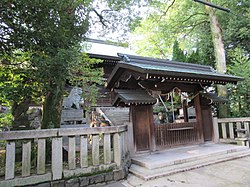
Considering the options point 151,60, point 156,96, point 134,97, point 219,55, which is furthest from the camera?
point 219,55

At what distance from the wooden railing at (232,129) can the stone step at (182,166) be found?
47.5 inches

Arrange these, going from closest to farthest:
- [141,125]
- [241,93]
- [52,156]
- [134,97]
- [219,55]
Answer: [52,156] < [134,97] < [141,125] < [241,93] < [219,55]

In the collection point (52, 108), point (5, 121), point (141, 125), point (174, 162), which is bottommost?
point (174, 162)

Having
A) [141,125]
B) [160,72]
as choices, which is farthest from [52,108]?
[160,72]

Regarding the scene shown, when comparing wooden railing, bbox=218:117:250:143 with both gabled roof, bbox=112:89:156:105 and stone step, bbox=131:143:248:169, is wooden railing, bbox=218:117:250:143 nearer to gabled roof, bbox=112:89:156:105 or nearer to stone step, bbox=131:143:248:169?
stone step, bbox=131:143:248:169

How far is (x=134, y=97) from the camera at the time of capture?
17.1 ft

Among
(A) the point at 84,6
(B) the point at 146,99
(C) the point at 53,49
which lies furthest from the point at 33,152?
(A) the point at 84,6

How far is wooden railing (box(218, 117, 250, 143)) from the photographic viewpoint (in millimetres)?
6688

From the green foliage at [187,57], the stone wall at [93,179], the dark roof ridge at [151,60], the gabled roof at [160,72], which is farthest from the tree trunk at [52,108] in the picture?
the green foliage at [187,57]

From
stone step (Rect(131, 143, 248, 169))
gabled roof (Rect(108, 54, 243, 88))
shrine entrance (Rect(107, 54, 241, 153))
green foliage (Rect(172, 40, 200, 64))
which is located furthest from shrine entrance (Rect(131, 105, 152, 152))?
green foliage (Rect(172, 40, 200, 64))

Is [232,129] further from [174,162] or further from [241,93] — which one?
[174,162]

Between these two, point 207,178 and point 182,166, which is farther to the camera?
point 182,166

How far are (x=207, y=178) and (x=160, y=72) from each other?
2.90 meters

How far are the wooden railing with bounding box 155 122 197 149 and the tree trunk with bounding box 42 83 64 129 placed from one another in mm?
3238
